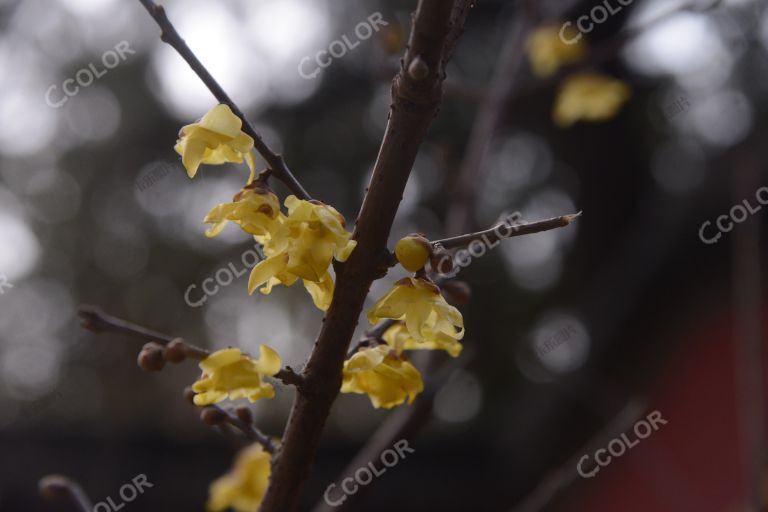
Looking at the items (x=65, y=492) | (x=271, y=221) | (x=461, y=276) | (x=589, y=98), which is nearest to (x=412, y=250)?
(x=271, y=221)

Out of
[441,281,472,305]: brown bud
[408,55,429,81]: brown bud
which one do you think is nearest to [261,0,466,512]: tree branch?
[408,55,429,81]: brown bud

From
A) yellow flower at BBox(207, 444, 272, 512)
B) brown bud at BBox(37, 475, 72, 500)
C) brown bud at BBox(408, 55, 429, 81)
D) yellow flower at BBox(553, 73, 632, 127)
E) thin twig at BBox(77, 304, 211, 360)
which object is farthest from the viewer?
yellow flower at BBox(553, 73, 632, 127)

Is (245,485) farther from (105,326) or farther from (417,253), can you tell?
(417,253)

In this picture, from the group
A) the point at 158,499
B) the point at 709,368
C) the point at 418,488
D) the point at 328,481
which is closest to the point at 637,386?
the point at 709,368

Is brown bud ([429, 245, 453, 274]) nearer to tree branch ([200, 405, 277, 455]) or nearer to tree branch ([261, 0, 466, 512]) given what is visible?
tree branch ([261, 0, 466, 512])

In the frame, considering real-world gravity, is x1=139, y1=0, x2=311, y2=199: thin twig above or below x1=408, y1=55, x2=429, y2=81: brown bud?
above

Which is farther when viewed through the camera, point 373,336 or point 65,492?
point 65,492

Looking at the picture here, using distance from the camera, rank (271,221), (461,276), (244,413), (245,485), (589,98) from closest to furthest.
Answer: (271,221) → (244,413) → (245,485) → (589,98) → (461,276)
